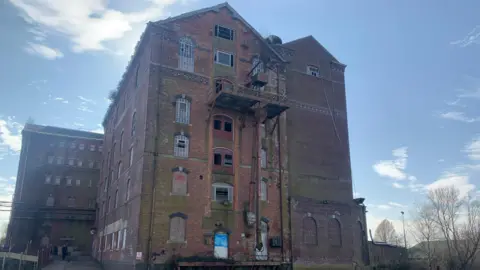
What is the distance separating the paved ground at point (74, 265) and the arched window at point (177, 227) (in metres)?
11.4

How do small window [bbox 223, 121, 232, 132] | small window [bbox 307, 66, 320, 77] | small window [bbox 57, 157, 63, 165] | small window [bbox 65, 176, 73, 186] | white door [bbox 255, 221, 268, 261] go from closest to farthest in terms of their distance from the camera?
white door [bbox 255, 221, 268, 261] → small window [bbox 223, 121, 232, 132] → small window [bbox 307, 66, 320, 77] → small window [bbox 65, 176, 73, 186] → small window [bbox 57, 157, 63, 165]

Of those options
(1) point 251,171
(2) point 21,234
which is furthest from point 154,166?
(2) point 21,234

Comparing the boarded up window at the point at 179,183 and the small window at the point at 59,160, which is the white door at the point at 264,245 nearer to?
the boarded up window at the point at 179,183

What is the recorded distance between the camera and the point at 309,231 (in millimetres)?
30438

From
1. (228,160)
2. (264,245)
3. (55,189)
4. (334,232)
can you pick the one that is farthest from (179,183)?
(55,189)

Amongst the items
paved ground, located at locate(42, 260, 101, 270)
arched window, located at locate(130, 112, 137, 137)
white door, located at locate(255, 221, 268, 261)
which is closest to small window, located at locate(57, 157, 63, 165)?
paved ground, located at locate(42, 260, 101, 270)

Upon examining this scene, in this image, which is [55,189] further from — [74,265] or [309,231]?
[309,231]

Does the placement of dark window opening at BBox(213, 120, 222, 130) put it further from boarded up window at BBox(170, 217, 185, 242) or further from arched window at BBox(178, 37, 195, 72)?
boarded up window at BBox(170, 217, 185, 242)

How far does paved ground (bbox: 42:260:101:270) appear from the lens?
31253 millimetres

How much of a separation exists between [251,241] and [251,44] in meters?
15.2

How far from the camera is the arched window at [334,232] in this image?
3111cm

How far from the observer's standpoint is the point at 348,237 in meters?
31.7

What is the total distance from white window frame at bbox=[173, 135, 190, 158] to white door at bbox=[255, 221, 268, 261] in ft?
24.3

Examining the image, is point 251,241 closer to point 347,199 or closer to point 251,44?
point 347,199
